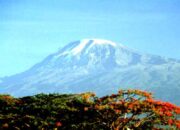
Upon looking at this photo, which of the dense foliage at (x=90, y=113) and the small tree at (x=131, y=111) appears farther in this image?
the small tree at (x=131, y=111)

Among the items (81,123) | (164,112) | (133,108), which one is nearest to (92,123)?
(81,123)

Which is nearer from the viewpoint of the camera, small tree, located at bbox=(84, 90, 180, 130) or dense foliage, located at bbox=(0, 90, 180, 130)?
dense foliage, located at bbox=(0, 90, 180, 130)

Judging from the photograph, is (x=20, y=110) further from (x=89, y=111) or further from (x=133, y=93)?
(x=133, y=93)

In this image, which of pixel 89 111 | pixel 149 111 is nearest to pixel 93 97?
pixel 89 111

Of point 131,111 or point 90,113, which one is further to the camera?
point 90,113

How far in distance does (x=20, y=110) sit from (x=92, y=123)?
4.93 m

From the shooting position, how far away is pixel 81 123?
31.8 m

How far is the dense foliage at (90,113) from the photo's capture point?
3158cm

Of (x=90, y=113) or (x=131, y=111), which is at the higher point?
(x=90, y=113)

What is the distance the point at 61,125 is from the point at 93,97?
361 cm

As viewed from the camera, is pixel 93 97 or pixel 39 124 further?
pixel 93 97

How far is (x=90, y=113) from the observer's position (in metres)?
32.7

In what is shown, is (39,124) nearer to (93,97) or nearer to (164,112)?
(93,97)

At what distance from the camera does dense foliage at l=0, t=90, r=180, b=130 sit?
104 ft
